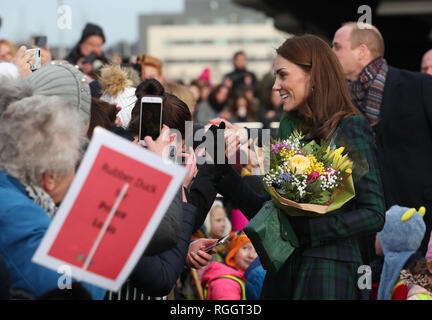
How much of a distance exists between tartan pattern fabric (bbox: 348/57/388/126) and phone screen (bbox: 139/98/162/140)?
3.18 meters

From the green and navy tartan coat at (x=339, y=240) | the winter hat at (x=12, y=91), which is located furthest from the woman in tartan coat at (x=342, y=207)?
the winter hat at (x=12, y=91)

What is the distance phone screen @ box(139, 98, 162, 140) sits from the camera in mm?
3945

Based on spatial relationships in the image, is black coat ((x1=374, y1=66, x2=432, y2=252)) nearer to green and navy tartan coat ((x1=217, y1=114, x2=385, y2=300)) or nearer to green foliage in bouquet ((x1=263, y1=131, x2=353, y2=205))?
green and navy tartan coat ((x1=217, y1=114, x2=385, y2=300))

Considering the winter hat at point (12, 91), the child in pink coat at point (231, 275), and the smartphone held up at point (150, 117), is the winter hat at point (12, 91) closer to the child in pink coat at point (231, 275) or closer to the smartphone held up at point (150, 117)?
the smartphone held up at point (150, 117)

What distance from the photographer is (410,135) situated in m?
6.87

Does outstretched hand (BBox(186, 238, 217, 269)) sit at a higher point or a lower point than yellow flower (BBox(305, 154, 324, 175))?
lower

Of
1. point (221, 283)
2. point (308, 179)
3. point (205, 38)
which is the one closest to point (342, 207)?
point (308, 179)

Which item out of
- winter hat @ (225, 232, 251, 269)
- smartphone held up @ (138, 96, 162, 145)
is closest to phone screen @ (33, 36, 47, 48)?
winter hat @ (225, 232, 251, 269)

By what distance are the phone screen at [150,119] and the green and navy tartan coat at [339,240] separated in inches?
30.9

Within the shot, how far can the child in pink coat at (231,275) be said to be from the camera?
5852 millimetres

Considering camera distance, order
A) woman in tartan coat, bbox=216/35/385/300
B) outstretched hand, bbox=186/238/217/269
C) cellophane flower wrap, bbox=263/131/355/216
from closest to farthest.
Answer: cellophane flower wrap, bbox=263/131/355/216 → woman in tartan coat, bbox=216/35/385/300 → outstretched hand, bbox=186/238/217/269

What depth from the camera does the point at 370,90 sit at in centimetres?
688
